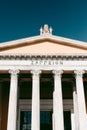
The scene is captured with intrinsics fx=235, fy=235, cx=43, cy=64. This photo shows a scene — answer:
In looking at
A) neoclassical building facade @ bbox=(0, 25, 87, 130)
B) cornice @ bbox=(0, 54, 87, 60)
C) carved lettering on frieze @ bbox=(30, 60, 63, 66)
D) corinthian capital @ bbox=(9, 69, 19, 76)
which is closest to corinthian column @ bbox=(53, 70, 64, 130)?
neoclassical building facade @ bbox=(0, 25, 87, 130)

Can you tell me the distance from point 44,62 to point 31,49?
1836mm

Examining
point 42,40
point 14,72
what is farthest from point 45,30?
point 14,72

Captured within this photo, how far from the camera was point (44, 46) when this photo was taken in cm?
2266

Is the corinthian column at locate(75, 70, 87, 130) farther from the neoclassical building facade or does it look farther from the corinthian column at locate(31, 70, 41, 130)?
the corinthian column at locate(31, 70, 41, 130)

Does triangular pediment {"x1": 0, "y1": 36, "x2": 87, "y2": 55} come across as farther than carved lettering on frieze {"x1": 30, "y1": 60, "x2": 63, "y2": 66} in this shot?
Yes

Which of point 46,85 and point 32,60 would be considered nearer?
point 32,60

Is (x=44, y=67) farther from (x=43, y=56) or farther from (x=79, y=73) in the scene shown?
(x=79, y=73)

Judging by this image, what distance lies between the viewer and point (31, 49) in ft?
73.3

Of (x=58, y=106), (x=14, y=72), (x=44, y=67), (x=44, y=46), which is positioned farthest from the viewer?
(x=44, y=46)

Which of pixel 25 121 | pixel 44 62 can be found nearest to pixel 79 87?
pixel 44 62

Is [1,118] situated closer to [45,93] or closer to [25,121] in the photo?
[25,121]

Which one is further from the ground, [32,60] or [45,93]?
[32,60]

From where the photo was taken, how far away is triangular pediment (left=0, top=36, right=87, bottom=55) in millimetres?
22156

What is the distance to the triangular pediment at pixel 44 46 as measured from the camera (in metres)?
22.2
